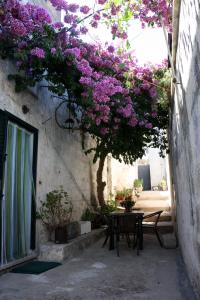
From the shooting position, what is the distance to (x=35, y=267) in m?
4.45

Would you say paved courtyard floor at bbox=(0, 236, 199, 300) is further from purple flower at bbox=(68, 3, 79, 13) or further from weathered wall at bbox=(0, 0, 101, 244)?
purple flower at bbox=(68, 3, 79, 13)

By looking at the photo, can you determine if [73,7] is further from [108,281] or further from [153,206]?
[153,206]

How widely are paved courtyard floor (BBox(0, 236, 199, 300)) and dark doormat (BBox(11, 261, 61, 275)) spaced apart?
136 mm

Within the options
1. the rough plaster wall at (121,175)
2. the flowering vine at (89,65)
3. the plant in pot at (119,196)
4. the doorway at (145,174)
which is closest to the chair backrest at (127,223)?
the flowering vine at (89,65)

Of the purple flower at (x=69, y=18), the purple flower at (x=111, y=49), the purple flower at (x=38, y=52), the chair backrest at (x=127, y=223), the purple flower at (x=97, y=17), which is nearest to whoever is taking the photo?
the purple flower at (x=38, y=52)

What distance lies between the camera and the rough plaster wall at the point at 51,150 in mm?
4742

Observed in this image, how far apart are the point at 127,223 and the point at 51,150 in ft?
7.23

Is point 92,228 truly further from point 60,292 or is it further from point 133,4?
point 133,4

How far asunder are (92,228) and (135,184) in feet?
23.7

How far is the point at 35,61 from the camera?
4.66 meters

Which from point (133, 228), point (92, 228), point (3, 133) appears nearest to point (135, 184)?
point (92, 228)

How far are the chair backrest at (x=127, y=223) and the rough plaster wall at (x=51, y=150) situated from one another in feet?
5.16

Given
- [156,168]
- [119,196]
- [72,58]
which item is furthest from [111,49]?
[156,168]

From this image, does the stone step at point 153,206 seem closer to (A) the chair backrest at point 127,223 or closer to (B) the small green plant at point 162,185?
(A) the chair backrest at point 127,223
